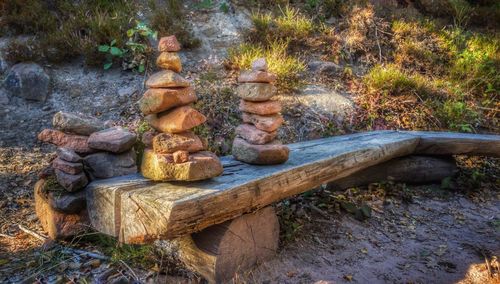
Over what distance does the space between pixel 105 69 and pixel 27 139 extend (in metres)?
1.48

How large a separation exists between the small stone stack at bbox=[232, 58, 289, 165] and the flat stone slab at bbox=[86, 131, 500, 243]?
Result: 0.08 metres

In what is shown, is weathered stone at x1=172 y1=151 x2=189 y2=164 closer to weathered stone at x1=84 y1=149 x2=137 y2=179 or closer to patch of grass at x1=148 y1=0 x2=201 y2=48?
weathered stone at x1=84 y1=149 x2=137 y2=179

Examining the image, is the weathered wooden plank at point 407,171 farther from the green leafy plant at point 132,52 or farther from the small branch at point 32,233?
the green leafy plant at point 132,52

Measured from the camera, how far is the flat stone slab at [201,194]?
2.05 m

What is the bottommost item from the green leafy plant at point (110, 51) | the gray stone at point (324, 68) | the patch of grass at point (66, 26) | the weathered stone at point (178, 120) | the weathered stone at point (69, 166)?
the weathered stone at point (69, 166)

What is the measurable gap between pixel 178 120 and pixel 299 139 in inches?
110

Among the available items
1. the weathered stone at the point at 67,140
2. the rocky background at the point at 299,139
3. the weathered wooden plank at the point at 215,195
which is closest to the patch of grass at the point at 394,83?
the rocky background at the point at 299,139

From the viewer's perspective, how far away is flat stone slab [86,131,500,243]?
2.05 m

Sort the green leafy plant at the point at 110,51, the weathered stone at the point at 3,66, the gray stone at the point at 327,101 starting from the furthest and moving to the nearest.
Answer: the gray stone at the point at 327,101 < the green leafy plant at the point at 110,51 < the weathered stone at the point at 3,66

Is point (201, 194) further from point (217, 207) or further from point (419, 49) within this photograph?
point (419, 49)

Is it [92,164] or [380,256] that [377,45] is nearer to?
[380,256]

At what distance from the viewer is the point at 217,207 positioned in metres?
2.20

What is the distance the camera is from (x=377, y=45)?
6.77 m

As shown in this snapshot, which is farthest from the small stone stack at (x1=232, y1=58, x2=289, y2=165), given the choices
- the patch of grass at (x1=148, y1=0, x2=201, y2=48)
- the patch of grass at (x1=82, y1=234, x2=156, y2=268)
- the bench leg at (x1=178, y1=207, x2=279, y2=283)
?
the patch of grass at (x1=148, y1=0, x2=201, y2=48)
